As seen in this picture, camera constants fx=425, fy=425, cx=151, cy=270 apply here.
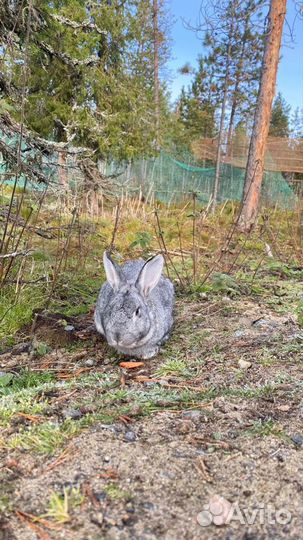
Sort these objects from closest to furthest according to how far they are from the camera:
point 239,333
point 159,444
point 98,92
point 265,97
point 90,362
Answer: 1. point 159,444
2. point 90,362
3. point 239,333
4. point 265,97
5. point 98,92

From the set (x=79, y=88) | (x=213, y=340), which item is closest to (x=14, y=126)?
(x=213, y=340)

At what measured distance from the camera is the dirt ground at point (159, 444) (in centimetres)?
160

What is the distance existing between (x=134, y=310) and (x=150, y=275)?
398 millimetres

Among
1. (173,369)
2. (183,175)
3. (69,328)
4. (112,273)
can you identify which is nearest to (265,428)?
(173,369)

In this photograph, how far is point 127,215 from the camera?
10141 millimetres

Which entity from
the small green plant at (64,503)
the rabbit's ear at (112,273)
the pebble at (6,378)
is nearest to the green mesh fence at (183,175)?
the rabbit's ear at (112,273)

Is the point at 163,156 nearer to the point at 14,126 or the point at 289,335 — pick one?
the point at 14,126

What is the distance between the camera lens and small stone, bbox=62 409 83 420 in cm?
235

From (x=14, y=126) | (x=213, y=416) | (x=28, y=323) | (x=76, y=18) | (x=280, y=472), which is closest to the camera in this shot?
(x=280, y=472)

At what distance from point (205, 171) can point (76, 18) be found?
8.43 m

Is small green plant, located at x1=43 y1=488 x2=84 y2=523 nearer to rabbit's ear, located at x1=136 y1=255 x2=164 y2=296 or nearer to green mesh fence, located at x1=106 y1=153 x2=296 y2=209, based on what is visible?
rabbit's ear, located at x1=136 y1=255 x2=164 y2=296

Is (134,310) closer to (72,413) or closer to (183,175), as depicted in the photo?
(72,413)

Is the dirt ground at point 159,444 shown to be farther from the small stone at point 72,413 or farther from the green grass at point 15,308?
the green grass at point 15,308

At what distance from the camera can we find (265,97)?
416 inches
